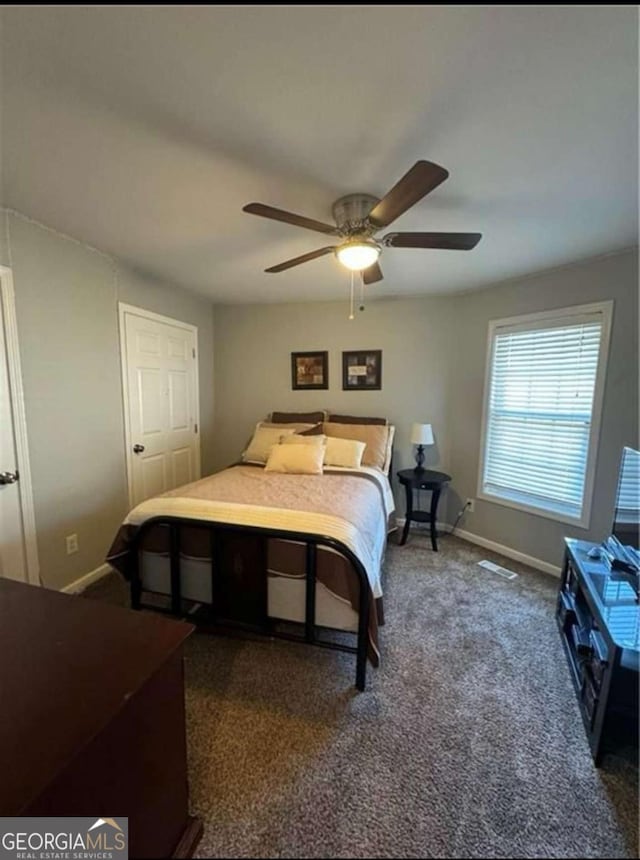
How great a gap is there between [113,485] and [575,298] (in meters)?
3.66

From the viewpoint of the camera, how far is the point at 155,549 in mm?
1984

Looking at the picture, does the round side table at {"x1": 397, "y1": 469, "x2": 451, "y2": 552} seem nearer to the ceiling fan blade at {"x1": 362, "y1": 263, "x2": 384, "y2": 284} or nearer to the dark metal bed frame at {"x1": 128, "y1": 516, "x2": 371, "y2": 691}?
the dark metal bed frame at {"x1": 128, "y1": 516, "x2": 371, "y2": 691}

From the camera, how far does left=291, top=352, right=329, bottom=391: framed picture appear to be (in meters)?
3.82

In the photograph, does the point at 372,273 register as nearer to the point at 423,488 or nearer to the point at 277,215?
the point at 277,215

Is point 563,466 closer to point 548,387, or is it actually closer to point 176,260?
point 548,387

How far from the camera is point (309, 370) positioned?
386 centimetres

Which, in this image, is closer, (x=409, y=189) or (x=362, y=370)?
(x=409, y=189)

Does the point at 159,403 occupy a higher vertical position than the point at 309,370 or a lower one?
lower

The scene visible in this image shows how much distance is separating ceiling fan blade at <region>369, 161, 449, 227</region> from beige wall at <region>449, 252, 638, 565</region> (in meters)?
1.86

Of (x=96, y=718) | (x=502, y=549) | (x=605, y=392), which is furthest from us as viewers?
(x=502, y=549)

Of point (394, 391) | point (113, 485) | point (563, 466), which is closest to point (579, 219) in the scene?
point (563, 466)

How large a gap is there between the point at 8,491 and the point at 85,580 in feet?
2.82

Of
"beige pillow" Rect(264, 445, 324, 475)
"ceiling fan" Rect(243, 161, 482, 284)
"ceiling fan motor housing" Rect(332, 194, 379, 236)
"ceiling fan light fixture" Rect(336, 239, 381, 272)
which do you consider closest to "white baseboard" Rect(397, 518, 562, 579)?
"beige pillow" Rect(264, 445, 324, 475)

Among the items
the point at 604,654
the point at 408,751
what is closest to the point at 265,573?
the point at 408,751
